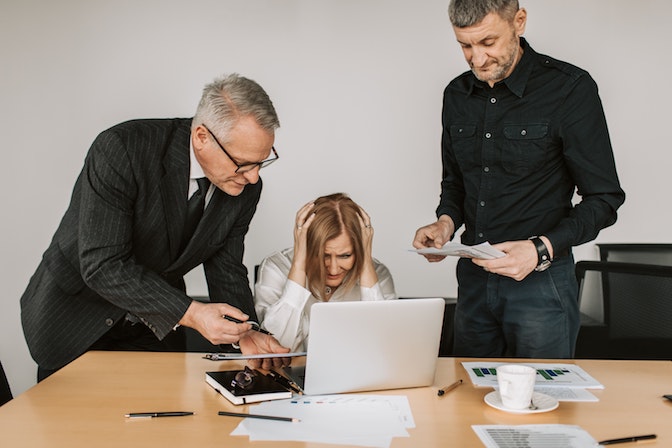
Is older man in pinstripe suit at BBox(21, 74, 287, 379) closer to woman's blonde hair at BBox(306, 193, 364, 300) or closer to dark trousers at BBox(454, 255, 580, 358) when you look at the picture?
woman's blonde hair at BBox(306, 193, 364, 300)

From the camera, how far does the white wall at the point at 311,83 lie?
3.66 metres

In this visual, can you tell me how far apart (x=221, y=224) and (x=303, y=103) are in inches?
Answer: 63.5

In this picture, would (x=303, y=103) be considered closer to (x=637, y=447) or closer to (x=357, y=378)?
(x=357, y=378)

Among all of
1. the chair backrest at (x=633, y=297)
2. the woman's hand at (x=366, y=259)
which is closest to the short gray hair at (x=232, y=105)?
the woman's hand at (x=366, y=259)

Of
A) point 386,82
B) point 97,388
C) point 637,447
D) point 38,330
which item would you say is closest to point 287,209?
point 386,82

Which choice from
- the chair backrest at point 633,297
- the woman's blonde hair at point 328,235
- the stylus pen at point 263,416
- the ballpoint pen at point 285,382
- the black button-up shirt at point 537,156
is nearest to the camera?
the stylus pen at point 263,416

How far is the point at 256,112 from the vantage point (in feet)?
6.37

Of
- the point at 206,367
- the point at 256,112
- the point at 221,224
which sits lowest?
the point at 206,367

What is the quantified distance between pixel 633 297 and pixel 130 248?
1.73m

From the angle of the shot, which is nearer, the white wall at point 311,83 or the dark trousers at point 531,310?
the dark trousers at point 531,310

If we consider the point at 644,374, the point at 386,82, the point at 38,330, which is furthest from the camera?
the point at 386,82

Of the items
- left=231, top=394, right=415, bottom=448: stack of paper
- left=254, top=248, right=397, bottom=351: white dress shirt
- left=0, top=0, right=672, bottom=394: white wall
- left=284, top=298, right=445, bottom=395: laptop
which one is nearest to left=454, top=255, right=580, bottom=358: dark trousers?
left=254, top=248, right=397, bottom=351: white dress shirt

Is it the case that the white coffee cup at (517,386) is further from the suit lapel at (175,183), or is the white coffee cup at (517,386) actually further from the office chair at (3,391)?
the office chair at (3,391)

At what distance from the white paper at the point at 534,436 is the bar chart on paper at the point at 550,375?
0.27m
